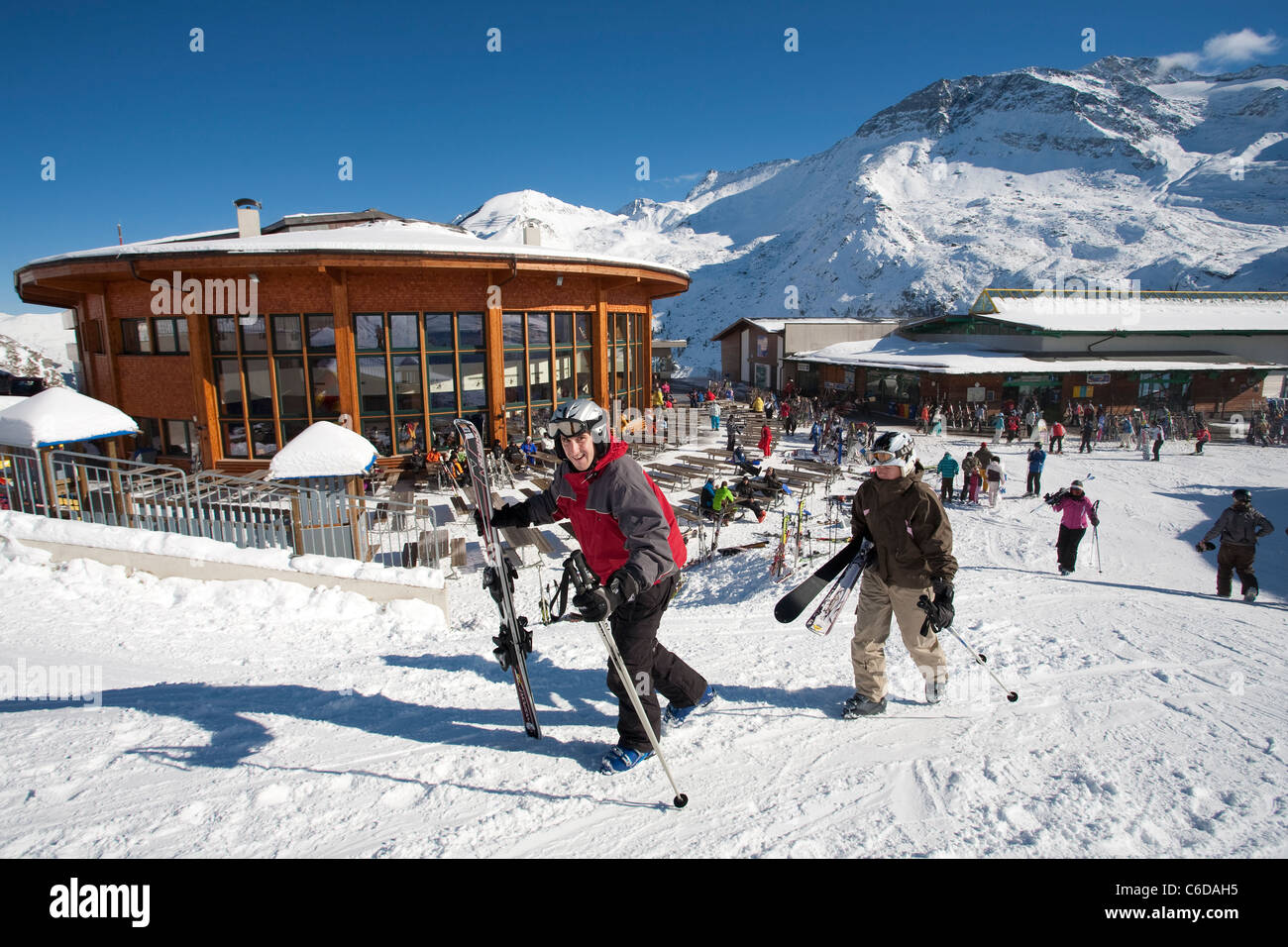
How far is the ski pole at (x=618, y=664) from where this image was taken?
2904 millimetres

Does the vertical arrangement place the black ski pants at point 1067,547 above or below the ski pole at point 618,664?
below

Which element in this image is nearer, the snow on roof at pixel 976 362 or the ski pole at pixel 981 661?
the ski pole at pixel 981 661

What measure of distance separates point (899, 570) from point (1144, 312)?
127 feet

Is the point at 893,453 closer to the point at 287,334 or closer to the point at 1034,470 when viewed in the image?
the point at 1034,470

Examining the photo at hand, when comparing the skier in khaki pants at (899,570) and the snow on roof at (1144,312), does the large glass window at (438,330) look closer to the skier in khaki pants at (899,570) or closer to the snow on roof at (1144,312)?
the skier in khaki pants at (899,570)

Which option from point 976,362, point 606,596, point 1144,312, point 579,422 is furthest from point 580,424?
point 1144,312

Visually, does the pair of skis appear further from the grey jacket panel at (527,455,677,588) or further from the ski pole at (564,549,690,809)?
the grey jacket panel at (527,455,677,588)

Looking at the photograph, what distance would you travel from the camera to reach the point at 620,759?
131 inches

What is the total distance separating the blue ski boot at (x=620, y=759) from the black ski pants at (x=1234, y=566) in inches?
327

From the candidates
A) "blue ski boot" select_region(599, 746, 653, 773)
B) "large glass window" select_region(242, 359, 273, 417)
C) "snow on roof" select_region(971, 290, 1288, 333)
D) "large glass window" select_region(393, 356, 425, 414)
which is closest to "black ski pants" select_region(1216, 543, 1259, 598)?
"blue ski boot" select_region(599, 746, 653, 773)

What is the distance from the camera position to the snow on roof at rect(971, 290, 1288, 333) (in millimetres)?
29531

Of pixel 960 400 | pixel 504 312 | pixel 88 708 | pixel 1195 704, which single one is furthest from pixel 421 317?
pixel 960 400

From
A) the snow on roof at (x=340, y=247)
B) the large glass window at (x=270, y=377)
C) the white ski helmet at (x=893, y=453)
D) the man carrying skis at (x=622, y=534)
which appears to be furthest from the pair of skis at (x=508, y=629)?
the large glass window at (x=270, y=377)
